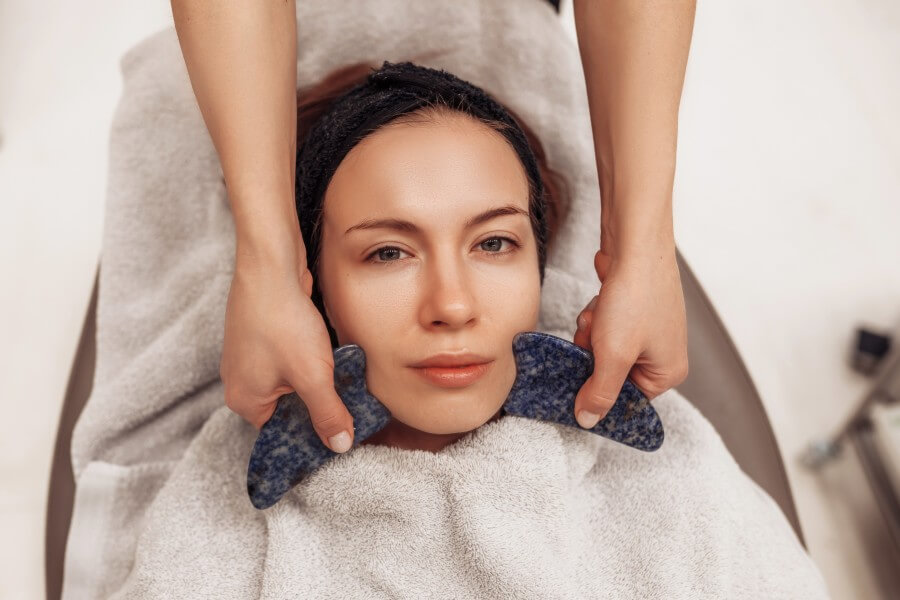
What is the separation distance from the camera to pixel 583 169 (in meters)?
1.17

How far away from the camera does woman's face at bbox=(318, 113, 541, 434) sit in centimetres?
75

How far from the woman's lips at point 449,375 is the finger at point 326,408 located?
91mm

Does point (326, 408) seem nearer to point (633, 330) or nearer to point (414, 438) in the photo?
point (414, 438)

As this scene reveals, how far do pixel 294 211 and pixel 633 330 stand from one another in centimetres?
40

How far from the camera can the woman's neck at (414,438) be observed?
2.90 ft

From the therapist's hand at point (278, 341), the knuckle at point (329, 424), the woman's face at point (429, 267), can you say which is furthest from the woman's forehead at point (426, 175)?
the knuckle at point (329, 424)

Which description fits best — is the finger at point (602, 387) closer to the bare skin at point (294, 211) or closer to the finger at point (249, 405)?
the bare skin at point (294, 211)

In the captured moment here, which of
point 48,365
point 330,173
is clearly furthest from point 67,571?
point 330,173

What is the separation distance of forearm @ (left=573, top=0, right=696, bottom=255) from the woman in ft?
0.39

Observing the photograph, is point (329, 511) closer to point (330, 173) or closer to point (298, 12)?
point (330, 173)

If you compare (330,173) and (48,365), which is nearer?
(330,173)

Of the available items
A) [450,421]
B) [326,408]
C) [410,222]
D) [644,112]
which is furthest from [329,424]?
[644,112]

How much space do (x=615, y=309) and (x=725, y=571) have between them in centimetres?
36

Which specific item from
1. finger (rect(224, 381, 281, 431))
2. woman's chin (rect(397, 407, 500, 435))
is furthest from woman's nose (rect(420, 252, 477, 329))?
finger (rect(224, 381, 281, 431))
